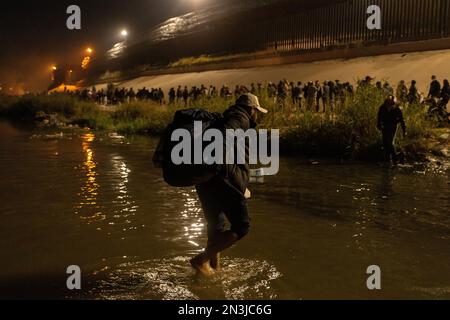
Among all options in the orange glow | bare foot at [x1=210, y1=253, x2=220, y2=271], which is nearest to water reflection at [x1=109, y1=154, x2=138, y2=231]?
bare foot at [x1=210, y1=253, x2=220, y2=271]

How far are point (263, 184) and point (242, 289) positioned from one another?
20.8ft

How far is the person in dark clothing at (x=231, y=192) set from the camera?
5.04m

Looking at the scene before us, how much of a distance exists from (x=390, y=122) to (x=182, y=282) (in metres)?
9.40

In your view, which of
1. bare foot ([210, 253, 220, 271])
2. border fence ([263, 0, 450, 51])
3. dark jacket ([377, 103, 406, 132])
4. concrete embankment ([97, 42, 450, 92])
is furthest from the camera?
border fence ([263, 0, 450, 51])

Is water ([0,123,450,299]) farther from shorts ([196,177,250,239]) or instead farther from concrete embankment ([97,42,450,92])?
concrete embankment ([97,42,450,92])

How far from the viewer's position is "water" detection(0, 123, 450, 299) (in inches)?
220

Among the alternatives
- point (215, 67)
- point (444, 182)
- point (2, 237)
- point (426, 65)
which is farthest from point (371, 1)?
point (2, 237)

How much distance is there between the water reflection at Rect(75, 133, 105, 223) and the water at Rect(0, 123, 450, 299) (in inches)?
1.9

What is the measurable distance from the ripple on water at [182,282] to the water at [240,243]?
12 millimetres

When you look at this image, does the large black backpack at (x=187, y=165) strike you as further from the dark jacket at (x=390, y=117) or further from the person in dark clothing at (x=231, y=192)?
the dark jacket at (x=390, y=117)

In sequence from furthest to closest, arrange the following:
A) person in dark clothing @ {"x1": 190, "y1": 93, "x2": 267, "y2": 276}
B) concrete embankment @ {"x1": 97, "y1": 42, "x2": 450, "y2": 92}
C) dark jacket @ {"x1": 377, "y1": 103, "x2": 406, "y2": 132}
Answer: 1. concrete embankment @ {"x1": 97, "y1": 42, "x2": 450, "y2": 92}
2. dark jacket @ {"x1": 377, "y1": 103, "x2": 406, "y2": 132}
3. person in dark clothing @ {"x1": 190, "y1": 93, "x2": 267, "y2": 276}

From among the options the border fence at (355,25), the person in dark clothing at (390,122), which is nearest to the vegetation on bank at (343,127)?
the person in dark clothing at (390,122)

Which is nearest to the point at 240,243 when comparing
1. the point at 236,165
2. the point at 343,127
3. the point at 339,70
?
the point at 236,165

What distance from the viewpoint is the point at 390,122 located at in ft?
44.5
